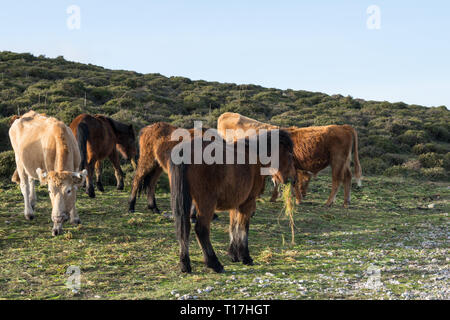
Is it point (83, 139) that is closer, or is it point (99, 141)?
point (83, 139)

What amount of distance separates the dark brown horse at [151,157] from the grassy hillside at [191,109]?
206 inches

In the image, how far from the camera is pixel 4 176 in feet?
37.1

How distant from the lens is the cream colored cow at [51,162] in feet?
20.9

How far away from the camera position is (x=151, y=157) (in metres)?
8.30

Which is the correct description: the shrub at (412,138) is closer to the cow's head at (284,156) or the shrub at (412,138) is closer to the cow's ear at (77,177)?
the cow's head at (284,156)

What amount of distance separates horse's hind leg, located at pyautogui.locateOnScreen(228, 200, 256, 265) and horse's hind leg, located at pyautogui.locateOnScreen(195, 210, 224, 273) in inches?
22.2

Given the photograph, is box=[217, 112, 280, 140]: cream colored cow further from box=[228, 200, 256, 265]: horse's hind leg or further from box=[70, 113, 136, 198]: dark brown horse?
box=[228, 200, 256, 265]: horse's hind leg

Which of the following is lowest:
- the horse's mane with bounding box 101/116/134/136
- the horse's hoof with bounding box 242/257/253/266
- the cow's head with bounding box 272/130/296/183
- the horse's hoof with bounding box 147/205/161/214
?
the horse's hoof with bounding box 242/257/253/266

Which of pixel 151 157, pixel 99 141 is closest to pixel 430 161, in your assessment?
pixel 151 157

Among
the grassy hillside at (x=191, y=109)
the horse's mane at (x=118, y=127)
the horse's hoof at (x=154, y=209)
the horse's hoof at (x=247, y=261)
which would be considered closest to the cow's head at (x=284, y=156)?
the horse's hoof at (x=247, y=261)

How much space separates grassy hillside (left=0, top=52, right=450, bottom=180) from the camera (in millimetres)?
18406

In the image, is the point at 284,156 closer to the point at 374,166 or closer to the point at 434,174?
the point at 374,166

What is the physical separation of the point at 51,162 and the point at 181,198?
3404 mm

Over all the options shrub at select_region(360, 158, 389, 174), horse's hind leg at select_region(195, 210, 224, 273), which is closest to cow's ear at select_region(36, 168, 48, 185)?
horse's hind leg at select_region(195, 210, 224, 273)
